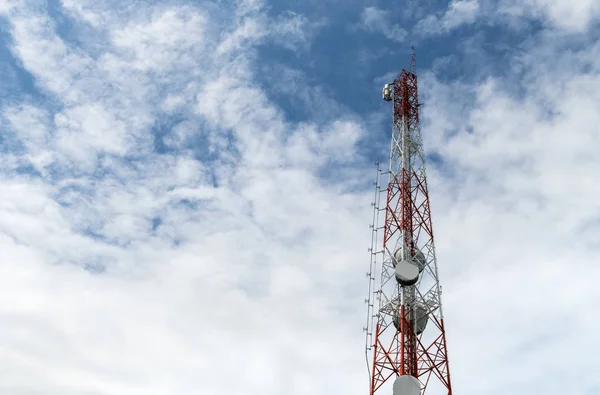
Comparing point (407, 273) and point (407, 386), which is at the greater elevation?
point (407, 273)

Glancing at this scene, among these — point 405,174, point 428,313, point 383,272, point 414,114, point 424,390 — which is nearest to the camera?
point 424,390

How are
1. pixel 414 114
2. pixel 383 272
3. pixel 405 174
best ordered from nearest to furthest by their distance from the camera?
pixel 383 272 < pixel 405 174 < pixel 414 114

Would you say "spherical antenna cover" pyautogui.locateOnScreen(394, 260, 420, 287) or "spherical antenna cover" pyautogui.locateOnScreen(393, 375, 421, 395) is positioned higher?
"spherical antenna cover" pyautogui.locateOnScreen(394, 260, 420, 287)

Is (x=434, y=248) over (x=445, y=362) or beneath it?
over

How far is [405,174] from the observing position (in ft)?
154

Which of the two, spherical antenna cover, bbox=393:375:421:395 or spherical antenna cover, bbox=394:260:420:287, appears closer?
spherical antenna cover, bbox=393:375:421:395

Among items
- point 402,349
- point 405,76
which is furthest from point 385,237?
point 405,76

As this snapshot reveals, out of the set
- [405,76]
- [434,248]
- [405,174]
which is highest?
[405,76]

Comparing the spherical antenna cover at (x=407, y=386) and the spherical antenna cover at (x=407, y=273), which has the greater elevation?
the spherical antenna cover at (x=407, y=273)

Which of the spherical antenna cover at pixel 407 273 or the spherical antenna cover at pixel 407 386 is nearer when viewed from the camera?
the spherical antenna cover at pixel 407 386

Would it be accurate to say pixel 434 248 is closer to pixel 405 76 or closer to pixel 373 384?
pixel 373 384

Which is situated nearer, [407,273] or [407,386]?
[407,386]

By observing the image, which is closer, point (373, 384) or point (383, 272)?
point (373, 384)

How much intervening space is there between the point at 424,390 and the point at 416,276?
862 centimetres
